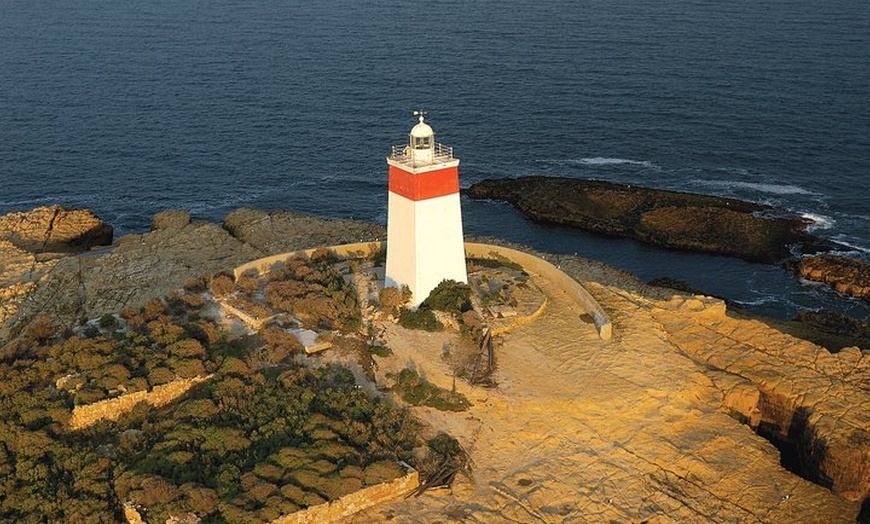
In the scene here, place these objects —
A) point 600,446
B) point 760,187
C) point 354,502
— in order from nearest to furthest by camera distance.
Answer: point 354,502 → point 600,446 → point 760,187

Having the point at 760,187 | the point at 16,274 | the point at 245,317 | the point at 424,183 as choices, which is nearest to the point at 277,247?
the point at 16,274

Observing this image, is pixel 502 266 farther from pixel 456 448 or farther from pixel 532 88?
pixel 532 88

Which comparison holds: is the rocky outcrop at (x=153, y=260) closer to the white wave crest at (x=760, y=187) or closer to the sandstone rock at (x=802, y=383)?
the sandstone rock at (x=802, y=383)

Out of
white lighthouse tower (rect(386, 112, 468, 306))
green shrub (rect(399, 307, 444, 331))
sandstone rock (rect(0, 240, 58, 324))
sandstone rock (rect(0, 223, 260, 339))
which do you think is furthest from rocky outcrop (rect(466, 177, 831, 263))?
sandstone rock (rect(0, 240, 58, 324))

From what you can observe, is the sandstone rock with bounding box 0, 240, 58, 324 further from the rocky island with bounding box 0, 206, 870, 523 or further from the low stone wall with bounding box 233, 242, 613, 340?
the low stone wall with bounding box 233, 242, 613, 340

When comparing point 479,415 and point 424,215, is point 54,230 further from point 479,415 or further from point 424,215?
point 479,415

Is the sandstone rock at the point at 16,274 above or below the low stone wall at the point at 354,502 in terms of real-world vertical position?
below

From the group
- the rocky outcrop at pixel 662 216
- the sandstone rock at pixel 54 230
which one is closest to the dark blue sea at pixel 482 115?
the rocky outcrop at pixel 662 216
